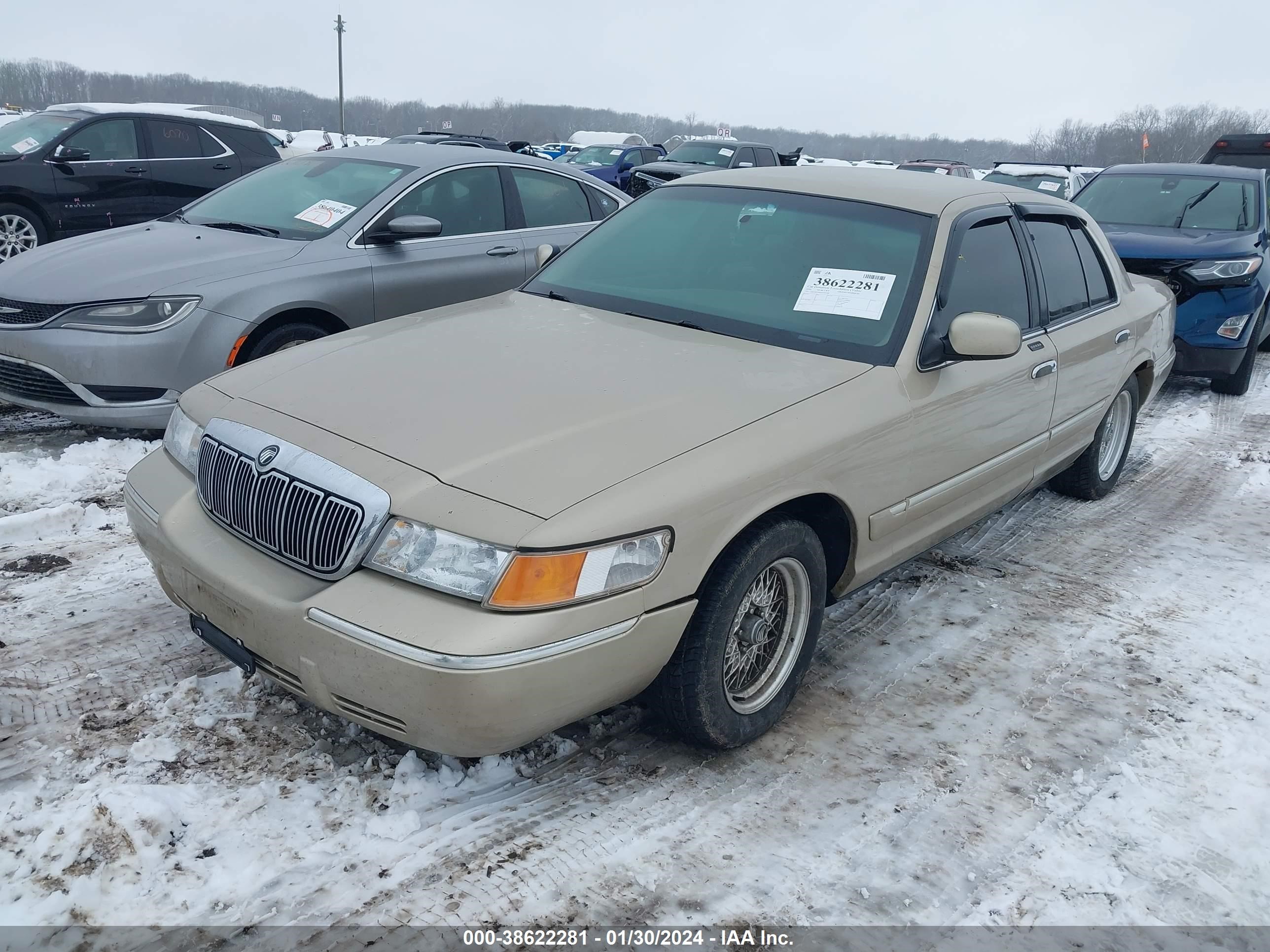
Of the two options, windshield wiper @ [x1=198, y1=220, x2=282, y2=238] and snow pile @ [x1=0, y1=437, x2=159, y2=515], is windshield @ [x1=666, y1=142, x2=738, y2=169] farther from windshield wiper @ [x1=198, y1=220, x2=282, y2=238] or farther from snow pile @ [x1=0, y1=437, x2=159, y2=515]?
snow pile @ [x1=0, y1=437, x2=159, y2=515]

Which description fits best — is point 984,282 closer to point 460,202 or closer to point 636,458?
point 636,458

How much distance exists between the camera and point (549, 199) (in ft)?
21.5

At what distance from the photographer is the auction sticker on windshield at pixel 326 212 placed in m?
5.55

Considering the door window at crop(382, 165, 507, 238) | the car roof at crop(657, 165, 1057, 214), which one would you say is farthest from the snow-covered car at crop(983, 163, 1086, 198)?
the car roof at crop(657, 165, 1057, 214)

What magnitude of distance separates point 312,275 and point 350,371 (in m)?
2.39

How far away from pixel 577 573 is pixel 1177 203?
26.6ft

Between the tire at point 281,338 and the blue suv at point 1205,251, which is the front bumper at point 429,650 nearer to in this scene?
the tire at point 281,338

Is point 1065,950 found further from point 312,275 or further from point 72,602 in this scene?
point 312,275

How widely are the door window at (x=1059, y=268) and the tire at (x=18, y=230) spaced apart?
863 cm

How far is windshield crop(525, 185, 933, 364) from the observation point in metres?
3.36

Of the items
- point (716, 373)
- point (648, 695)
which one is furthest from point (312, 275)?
point (648, 695)

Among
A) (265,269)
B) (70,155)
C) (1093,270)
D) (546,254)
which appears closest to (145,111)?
(70,155)

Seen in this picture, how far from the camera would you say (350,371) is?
309cm

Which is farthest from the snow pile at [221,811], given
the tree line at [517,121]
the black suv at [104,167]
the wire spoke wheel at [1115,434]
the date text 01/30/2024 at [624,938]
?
the tree line at [517,121]
